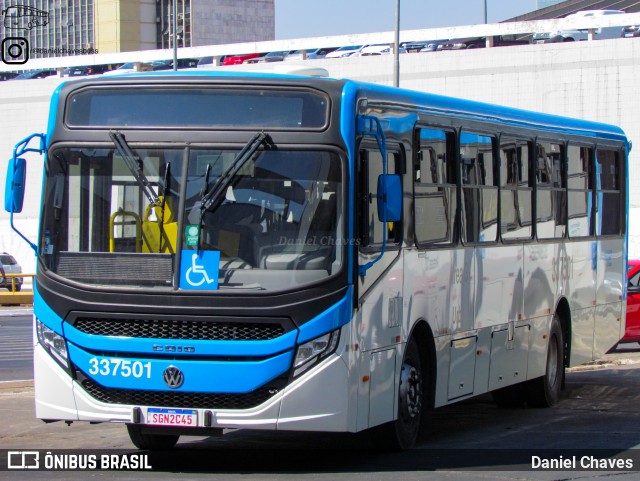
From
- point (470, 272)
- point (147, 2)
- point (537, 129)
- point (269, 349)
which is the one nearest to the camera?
point (269, 349)

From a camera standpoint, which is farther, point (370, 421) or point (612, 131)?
point (612, 131)

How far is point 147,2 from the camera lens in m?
145

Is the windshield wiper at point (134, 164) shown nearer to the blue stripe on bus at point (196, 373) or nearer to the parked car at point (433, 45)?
the blue stripe on bus at point (196, 373)

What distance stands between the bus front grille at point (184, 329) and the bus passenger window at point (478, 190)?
335 centimetres

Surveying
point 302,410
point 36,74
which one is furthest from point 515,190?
point 36,74

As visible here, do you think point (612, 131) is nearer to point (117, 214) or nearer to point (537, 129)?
point (537, 129)

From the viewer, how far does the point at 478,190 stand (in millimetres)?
11922

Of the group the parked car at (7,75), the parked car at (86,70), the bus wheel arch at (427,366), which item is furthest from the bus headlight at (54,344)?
the parked car at (7,75)

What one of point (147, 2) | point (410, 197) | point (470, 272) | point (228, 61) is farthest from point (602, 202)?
point (147, 2)

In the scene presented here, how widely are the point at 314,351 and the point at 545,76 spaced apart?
1722 inches

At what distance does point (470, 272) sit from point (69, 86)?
421cm

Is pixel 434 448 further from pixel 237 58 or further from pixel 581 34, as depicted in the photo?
pixel 237 58

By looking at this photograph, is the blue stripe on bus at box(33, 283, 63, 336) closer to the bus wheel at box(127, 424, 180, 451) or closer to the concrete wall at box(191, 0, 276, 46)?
the bus wheel at box(127, 424, 180, 451)

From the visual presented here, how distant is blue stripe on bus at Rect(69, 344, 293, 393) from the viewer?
28.7 feet
